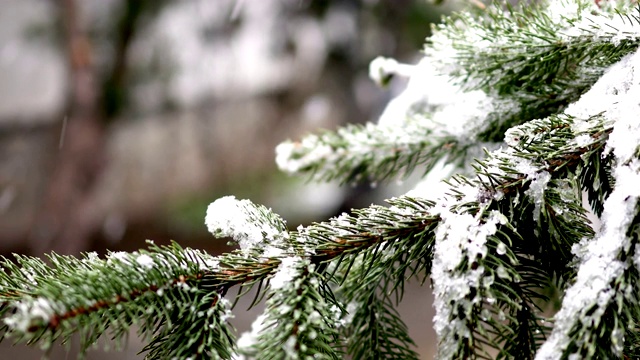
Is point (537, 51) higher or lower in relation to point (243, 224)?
higher

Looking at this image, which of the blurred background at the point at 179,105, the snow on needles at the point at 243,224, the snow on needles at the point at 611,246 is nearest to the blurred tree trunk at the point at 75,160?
the blurred background at the point at 179,105

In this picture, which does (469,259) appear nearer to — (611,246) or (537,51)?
(611,246)

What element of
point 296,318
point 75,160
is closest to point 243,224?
point 296,318

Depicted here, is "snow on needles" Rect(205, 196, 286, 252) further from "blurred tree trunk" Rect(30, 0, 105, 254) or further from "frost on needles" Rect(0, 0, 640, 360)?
"blurred tree trunk" Rect(30, 0, 105, 254)

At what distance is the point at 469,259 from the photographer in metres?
0.31

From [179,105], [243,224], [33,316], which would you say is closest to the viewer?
[33,316]

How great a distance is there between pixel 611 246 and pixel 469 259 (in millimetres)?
83

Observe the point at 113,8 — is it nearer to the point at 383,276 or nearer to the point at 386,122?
the point at 386,122

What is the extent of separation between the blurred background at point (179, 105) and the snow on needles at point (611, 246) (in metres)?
2.92

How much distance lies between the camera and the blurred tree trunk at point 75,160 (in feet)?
9.90

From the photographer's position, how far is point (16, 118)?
13.2ft

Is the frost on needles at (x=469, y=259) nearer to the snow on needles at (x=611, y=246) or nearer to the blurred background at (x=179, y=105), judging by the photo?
the snow on needles at (x=611, y=246)

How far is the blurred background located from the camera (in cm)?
332

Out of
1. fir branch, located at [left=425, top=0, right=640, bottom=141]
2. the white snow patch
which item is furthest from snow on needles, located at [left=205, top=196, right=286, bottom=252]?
fir branch, located at [left=425, top=0, right=640, bottom=141]
